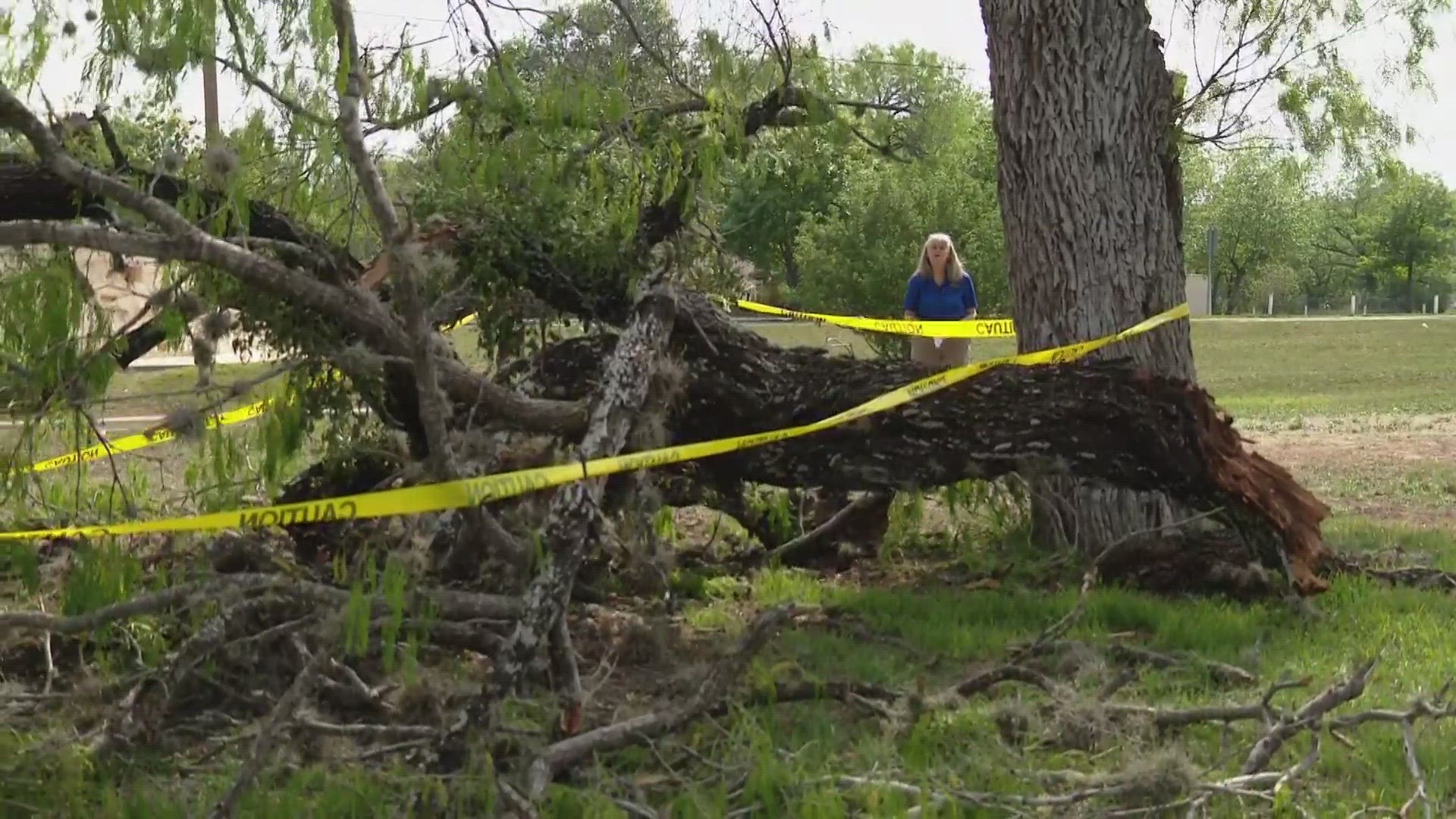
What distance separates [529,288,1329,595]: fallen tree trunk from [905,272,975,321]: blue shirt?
2961 mm

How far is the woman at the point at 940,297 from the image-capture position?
909cm

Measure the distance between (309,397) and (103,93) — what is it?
126 cm

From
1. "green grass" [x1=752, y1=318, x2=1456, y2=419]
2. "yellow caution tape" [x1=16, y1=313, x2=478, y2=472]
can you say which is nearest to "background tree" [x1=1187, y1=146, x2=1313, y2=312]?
"green grass" [x1=752, y1=318, x2=1456, y2=419]

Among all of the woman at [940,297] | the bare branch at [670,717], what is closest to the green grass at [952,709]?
the bare branch at [670,717]

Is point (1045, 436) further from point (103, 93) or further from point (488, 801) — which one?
point (103, 93)

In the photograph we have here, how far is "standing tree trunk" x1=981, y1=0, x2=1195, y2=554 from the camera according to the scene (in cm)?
685

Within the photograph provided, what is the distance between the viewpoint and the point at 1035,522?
23.7ft

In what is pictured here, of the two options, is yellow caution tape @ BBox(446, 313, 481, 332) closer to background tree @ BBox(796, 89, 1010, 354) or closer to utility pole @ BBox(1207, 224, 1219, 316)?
background tree @ BBox(796, 89, 1010, 354)

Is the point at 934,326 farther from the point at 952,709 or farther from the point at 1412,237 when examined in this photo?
the point at 1412,237

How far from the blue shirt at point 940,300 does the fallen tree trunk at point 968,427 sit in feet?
9.72

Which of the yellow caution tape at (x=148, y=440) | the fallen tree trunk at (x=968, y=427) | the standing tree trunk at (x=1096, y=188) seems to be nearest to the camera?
the yellow caution tape at (x=148, y=440)

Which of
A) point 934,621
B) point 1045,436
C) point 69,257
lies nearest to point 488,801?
point 69,257

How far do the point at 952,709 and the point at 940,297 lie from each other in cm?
495

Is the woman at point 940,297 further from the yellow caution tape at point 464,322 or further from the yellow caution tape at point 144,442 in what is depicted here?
the yellow caution tape at point 144,442
